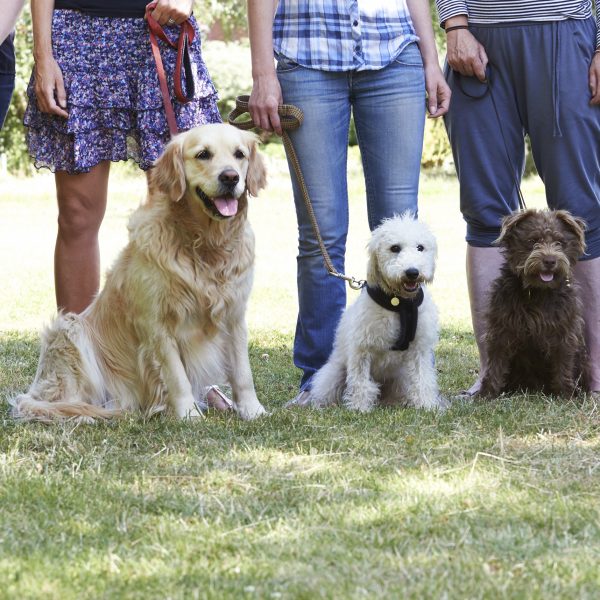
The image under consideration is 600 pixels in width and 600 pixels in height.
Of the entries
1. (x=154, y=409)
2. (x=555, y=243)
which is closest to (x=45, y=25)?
(x=154, y=409)

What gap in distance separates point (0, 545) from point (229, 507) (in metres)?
0.68

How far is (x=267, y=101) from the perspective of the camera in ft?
14.8

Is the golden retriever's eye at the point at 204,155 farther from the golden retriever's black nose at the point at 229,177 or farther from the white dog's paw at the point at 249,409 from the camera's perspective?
the white dog's paw at the point at 249,409

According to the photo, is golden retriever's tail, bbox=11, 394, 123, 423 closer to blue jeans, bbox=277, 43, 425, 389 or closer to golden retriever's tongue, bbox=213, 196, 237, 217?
golden retriever's tongue, bbox=213, 196, 237, 217

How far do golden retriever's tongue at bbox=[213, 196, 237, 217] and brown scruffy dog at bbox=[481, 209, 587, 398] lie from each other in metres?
1.26

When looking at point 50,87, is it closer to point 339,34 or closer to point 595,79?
point 339,34

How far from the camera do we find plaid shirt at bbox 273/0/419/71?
4570mm

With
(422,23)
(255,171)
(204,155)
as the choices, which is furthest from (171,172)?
(422,23)

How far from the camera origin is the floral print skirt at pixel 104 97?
4617mm

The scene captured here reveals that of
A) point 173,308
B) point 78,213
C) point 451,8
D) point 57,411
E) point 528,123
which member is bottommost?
point 57,411

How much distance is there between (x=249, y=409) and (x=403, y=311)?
819 millimetres

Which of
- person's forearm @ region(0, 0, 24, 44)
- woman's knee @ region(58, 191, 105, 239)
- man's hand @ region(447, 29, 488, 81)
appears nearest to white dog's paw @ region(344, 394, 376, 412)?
woman's knee @ region(58, 191, 105, 239)

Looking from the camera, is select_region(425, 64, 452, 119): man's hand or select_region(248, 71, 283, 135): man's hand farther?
select_region(425, 64, 452, 119): man's hand

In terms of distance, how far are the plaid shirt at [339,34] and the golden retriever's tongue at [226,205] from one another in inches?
30.2
